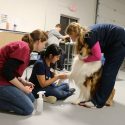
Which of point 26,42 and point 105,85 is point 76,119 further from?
point 26,42

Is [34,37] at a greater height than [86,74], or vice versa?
[34,37]

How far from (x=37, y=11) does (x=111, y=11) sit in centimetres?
397

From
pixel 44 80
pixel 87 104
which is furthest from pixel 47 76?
pixel 87 104

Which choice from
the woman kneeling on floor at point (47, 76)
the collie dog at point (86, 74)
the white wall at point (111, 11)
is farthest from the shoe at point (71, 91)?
the white wall at point (111, 11)

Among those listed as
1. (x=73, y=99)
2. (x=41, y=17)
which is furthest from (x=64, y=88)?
(x=41, y=17)

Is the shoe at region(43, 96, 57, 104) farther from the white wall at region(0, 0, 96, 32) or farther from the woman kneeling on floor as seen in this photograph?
the white wall at region(0, 0, 96, 32)

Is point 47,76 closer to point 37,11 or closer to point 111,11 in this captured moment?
point 37,11

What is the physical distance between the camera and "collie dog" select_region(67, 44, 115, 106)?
2992 mm

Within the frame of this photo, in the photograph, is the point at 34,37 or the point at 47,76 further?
the point at 47,76

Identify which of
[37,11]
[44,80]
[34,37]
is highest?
[37,11]

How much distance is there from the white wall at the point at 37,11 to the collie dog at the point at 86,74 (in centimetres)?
423

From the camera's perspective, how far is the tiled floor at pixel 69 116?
2355 mm

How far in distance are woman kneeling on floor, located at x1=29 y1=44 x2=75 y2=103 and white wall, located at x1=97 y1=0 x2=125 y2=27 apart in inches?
278

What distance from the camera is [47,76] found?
318 centimetres
